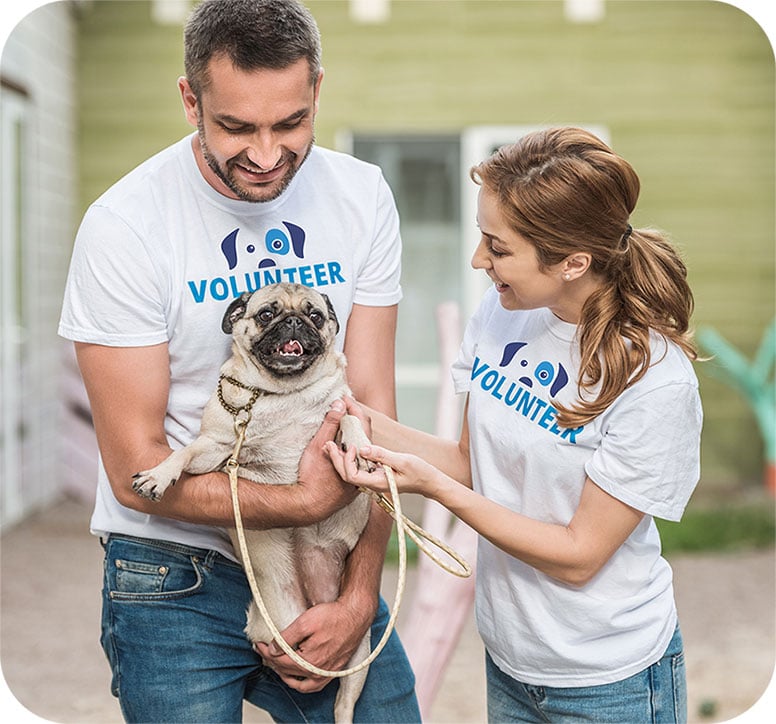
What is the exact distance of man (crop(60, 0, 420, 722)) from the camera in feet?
7.79

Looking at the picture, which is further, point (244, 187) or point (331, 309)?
point (331, 309)

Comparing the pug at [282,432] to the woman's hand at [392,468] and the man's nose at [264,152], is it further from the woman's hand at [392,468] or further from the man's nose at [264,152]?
the man's nose at [264,152]

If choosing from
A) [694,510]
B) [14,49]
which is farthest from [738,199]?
[14,49]

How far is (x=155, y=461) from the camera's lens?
2488 millimetres

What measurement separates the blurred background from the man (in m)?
7.27

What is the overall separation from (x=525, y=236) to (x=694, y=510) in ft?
25.5

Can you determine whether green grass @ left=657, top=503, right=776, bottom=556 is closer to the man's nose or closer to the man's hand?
the man's hand

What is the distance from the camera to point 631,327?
2471 mm

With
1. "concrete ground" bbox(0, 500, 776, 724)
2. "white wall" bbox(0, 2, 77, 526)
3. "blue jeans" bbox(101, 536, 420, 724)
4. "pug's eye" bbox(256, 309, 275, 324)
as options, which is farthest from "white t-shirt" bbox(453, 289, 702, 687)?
"white wall" bbox(0, 2, 77, 526)

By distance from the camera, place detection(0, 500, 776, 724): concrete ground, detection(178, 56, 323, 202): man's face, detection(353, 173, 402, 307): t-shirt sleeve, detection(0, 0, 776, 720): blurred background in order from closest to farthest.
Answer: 1. detection(178, 56, 323, 202): man's face
2. detection(353, 173, 402, 307): t-shirt sleeve
3. detection(0, 500, 776, 724): concrete ground
4. detection(0, 0, 776, 720): blurred background

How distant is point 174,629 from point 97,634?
15.3 feet

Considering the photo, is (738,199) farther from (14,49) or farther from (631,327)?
(631,327)

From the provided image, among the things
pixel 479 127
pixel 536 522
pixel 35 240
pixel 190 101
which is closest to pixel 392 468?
pixel 536 522

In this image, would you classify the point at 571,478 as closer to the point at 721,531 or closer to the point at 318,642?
the point at 318,642
